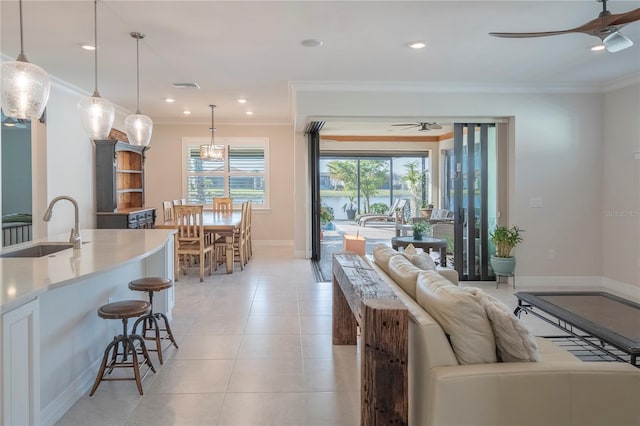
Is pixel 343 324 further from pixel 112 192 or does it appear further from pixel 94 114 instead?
pixel 112 192

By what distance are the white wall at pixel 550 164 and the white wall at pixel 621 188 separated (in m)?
0.10

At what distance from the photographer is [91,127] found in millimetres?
3430

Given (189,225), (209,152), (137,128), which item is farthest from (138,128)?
(209,152)

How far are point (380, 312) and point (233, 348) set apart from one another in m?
2.10

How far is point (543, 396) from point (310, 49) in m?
3.64

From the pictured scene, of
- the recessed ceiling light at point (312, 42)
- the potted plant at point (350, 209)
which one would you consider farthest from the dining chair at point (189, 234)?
A: the potted plant at point (350, 209)

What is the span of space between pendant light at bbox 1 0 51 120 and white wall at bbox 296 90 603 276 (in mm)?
3660

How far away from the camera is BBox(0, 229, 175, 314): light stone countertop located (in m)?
1.99

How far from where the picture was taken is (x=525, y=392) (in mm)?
1880

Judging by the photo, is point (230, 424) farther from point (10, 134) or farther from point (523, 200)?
point (10, 134)

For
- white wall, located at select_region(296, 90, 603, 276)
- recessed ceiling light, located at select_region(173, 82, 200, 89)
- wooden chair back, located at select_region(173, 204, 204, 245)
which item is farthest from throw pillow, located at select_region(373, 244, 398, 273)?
recessed ceiling light, located at select_region(173, 82, 200, 89)

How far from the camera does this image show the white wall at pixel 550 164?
5.99m

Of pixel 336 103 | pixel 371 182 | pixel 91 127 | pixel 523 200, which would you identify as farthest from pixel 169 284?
pixel 371 182

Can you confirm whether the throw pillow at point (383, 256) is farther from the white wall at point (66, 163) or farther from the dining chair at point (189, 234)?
the white wall at point (66, 163)
